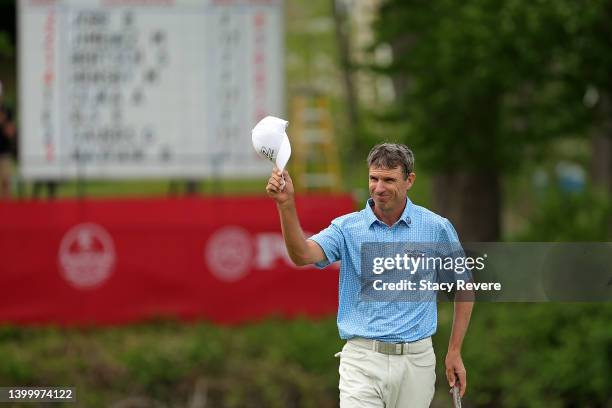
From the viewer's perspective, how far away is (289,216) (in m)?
6.37

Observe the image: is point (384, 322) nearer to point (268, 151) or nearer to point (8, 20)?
point (268, 151)

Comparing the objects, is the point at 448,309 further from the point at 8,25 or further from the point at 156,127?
the point at 8,25

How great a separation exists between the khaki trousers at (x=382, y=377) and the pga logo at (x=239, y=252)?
7.53 metres

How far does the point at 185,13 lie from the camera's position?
15.6 metres

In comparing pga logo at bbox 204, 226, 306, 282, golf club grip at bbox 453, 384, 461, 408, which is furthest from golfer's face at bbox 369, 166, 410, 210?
pga logo at bbox 204, 226, 306, 282

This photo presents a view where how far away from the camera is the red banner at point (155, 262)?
14305mm

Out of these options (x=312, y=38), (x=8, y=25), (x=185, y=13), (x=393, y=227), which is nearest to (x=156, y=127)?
(x=185, y=13)

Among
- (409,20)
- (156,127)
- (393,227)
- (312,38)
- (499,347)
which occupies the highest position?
(312,38)

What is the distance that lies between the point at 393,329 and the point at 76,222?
8004mm

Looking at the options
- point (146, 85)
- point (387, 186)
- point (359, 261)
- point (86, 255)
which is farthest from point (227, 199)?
point (387, 186)

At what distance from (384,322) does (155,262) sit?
792 cm

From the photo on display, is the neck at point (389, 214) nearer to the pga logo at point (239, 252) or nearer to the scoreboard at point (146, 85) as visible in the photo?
the pga logo at point (239, 252)

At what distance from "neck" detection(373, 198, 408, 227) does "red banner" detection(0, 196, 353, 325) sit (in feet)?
24.0

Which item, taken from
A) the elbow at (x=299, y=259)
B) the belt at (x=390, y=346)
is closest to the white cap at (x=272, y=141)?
the elbow at (x=299, y=259)
